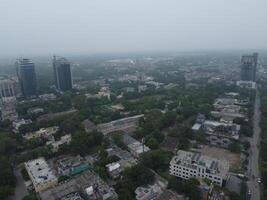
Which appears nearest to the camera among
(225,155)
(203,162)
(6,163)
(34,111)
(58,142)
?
(203,162)

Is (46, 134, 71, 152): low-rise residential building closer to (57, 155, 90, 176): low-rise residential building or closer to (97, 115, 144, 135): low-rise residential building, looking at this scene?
(57, 155, 90, 176): low-rise residential building

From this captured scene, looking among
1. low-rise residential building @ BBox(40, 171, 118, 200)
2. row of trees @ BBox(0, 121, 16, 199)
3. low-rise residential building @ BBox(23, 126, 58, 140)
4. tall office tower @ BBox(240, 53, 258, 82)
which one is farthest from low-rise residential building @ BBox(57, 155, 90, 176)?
tall office tower @ BBox(240, 53, 258, 82)

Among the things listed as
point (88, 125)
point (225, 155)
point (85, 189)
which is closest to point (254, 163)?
point (225, 155)

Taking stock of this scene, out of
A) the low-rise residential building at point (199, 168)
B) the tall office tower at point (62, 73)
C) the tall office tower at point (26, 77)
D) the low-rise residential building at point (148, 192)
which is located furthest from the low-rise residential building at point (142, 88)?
the low-rise residential building at point (148, 192)

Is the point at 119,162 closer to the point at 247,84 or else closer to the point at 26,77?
the point at 26,77

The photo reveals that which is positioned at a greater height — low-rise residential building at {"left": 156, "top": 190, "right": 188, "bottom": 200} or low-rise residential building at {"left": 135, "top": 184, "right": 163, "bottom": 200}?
low-rise residential building at {"left": 156, "top": 190, "right": 188, "bottom": 200}

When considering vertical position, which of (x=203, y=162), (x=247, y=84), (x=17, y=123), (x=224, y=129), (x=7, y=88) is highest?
(x=7, y=88)
